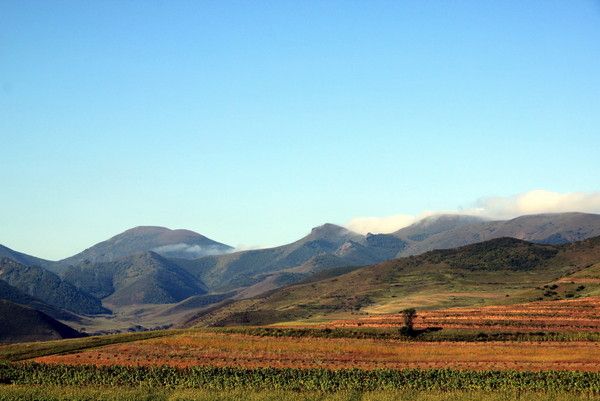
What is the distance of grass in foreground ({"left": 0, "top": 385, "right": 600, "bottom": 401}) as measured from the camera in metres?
63.5

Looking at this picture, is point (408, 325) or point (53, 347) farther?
point (408, 325)

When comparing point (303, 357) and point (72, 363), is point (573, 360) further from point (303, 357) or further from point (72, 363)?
point (72, 363)

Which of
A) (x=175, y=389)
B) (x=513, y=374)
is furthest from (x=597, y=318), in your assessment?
(x=175, y=389)

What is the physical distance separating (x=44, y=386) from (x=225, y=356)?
25.7 m

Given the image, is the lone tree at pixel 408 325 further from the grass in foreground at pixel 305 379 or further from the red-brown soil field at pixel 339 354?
the grass in foreground at pixel 305 379

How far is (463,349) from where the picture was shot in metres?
94.4

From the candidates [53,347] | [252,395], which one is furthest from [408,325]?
[53,347]

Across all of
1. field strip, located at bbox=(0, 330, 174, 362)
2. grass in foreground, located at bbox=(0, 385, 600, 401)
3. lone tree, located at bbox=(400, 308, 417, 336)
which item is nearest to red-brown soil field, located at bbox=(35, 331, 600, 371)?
field strip, located at bbox=(0, 330, 174, 362)

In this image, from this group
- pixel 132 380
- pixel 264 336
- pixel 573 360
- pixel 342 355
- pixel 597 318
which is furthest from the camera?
pixel 597 318

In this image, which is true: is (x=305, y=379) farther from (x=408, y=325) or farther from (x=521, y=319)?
(x=521, y=319)

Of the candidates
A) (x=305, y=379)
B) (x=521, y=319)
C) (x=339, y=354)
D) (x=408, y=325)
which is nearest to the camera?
(x=305, y=379)

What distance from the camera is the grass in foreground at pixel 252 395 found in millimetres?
63500

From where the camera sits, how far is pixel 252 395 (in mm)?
66125

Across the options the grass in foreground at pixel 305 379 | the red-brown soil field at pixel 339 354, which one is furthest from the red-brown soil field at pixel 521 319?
the grass in foreground at pixel 305 379
